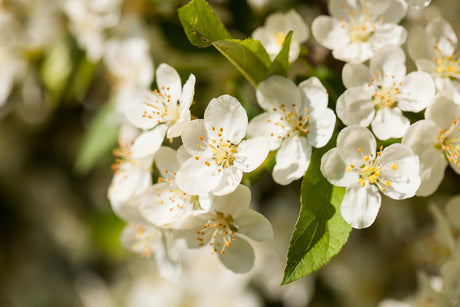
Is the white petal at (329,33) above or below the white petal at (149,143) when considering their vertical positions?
above

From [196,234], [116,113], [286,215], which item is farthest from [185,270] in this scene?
[196,234]

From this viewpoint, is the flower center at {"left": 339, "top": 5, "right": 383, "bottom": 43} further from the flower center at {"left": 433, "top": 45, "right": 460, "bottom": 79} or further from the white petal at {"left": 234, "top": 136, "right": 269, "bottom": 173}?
the white petal at {"left": 234, "top": 136, "right": 269, "bottom": 173}

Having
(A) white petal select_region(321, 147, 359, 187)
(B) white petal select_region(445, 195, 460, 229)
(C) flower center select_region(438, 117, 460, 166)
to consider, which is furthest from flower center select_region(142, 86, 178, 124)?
(B) white petal select_region(445, 195, 460, 229)

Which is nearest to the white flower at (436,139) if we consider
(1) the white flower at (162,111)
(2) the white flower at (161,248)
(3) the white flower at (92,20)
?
(1) the white flower at (162,111)

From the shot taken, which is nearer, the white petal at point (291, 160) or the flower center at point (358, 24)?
the white petal at point (291, 160)

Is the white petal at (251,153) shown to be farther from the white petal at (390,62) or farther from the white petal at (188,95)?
the white petal at (390,62)

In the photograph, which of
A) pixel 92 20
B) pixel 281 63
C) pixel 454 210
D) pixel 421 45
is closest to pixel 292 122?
pixel 281 63

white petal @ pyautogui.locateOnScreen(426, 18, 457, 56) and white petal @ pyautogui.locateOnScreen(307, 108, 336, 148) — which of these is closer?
white petal @ pyautogui.locateOnScreen(307, 108, 336, 148)
